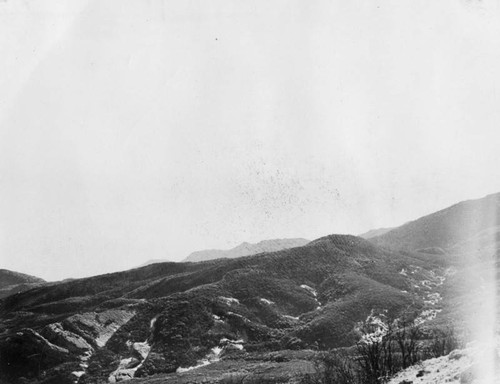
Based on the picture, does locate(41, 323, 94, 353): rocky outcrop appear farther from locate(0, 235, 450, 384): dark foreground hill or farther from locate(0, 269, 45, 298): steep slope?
locate(0, 269, 45, 298): steep slope

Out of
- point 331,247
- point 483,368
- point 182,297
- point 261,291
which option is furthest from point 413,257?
point 483,368

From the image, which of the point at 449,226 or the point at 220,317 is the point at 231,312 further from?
the point at 449,226


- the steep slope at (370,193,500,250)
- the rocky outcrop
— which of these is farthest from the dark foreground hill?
the steep slope at (370,193,500,250)

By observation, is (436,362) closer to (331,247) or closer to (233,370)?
(233,370)

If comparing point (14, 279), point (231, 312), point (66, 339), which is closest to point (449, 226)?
point (231, 312)

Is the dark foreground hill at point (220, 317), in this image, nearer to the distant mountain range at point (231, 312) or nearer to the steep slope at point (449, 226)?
the distant mountain range at point (231, 312)

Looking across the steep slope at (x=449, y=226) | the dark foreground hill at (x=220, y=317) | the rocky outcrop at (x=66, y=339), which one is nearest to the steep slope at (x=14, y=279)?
the dark foreground hill at (x=220, y=317)

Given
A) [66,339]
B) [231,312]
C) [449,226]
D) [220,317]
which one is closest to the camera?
[66,339]
